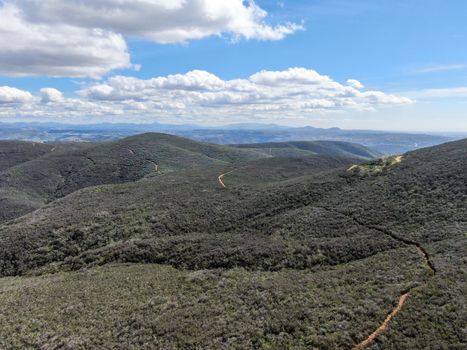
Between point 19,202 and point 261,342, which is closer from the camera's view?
point 261,342

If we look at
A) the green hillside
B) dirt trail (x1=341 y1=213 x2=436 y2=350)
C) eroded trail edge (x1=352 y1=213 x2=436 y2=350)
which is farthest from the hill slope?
eroded trail edge (x1=352 y1=213 x2=436 y2=350)

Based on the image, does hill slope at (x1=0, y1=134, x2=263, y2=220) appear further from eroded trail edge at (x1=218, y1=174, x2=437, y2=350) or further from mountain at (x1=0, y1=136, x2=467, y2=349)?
eroded trail edge at (x1=218, y1=174, x2=437, y2=350)

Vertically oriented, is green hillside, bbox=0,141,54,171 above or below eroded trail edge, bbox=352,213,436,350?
below

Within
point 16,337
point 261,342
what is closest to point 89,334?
point 16,337

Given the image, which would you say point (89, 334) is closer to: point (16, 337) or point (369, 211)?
point (16, 337)

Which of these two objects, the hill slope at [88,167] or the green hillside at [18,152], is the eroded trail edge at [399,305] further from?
the green hillside at [18,152]

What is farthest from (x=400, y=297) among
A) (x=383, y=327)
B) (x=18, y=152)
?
(x=18, y=152)

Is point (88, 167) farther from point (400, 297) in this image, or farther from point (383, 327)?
point (383, 327)

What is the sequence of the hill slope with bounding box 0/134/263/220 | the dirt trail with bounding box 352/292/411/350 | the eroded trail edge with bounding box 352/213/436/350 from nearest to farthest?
the dirt trail with bounding box 352/292/411/350, the eroded trail edge with bounding box 352/213/436/350, the hill slope with bounding box 0/134/263/220
